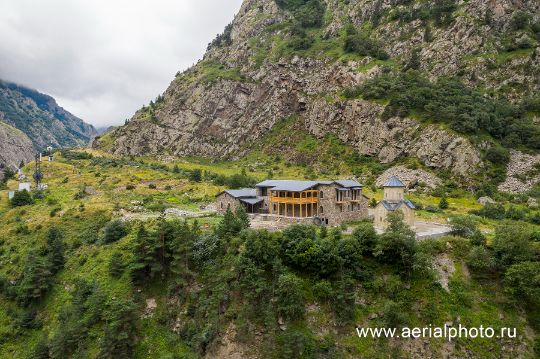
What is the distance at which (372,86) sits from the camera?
3575 inches

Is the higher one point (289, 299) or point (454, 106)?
point (454, 106)

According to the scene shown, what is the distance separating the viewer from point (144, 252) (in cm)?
3528

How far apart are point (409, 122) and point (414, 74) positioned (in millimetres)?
15449

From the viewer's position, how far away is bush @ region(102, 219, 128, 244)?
41594 millimetres

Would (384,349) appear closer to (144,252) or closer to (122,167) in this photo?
(144,252)

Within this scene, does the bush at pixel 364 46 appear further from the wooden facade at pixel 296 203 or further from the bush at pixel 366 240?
the bush at pixel 366 240

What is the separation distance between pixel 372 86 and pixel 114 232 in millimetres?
69877

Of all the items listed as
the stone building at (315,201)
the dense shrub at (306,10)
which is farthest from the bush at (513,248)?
the dense shrub at (306,10)

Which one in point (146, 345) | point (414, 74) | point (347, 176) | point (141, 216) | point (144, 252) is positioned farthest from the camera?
point (414, 74)

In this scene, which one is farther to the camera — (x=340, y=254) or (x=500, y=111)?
(x=500, y=111)

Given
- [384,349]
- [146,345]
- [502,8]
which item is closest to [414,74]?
[502,8]

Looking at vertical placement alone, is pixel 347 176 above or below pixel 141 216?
above

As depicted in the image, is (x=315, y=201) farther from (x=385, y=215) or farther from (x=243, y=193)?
(x=243, y=193)

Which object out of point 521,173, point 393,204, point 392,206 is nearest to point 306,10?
point 521,173
